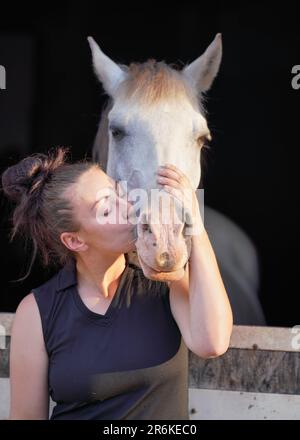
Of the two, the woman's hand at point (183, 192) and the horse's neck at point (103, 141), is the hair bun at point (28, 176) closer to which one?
the woman's hand at point (183, 192)

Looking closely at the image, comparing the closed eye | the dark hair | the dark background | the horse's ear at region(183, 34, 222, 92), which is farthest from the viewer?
the dark background

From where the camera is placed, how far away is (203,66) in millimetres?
2309

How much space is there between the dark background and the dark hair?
2.00 metres

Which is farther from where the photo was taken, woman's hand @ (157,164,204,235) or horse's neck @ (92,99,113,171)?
horse's neck @ (92,99,113,171)

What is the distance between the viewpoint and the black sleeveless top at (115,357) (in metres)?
1.21

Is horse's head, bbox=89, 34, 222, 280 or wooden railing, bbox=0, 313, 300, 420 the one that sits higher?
horse's head, bbox=89, 34, 222, 280

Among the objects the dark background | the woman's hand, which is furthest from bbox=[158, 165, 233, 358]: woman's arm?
the dark background

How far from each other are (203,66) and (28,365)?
4.77 feet

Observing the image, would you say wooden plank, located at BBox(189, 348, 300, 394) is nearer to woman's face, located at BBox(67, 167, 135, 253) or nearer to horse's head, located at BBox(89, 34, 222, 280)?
horse's head, located at BBox(89, 34, 222, 280)

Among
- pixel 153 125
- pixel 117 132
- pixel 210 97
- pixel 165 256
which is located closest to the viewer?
pixel 165 256

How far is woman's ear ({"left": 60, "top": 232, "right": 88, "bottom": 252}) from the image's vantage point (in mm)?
1305

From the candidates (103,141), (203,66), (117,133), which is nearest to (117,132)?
(117,133)

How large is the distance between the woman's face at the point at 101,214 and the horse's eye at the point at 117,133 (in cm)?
72

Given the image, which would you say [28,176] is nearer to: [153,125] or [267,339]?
[153,125]
